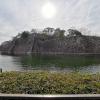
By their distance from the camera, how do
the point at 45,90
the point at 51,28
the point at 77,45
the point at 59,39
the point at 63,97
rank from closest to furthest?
the point at 63,97 → the point at 45,90 → the point at 77,45 → the point at 59,39 → the point at 51,28

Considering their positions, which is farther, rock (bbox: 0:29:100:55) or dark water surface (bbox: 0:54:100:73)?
rock (bbox: 0:29:100:55)

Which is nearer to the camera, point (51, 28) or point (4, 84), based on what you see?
point (4, 84)

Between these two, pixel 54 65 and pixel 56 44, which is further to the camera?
pixel 56 44

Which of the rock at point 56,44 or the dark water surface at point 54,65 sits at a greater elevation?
the rock at point 56,44

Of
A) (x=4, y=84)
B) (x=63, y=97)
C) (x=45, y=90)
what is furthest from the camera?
(x=4, y=84)

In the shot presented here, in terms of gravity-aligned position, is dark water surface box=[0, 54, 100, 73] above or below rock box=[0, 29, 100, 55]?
below

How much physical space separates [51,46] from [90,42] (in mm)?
27637

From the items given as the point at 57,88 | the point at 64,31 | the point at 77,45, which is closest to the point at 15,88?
the point at 57,88

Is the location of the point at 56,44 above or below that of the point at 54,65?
above

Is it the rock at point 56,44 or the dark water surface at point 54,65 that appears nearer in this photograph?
the dark water surface at point 54,65

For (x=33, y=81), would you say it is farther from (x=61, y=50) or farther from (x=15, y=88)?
(x=61, y=50)

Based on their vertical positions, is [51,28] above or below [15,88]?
above

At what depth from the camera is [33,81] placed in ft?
19.5

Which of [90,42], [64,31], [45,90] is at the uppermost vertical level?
[64,31]
